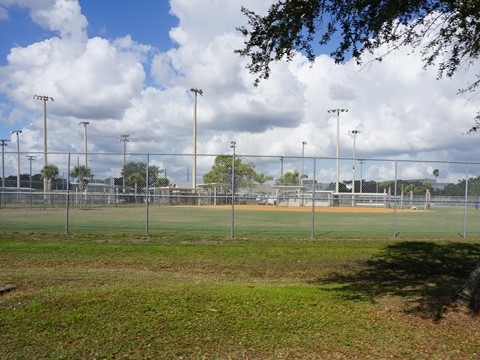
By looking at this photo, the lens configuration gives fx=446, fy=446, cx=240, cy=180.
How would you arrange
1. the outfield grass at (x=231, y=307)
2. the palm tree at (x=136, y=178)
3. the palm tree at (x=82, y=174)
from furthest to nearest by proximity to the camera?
the palm tree at (x=82, y=174), the palm tree at (x=136, y=178), the outfield grass at (x=231, y=307)

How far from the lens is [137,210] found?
71.3 ft

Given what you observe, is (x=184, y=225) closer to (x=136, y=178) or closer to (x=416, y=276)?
(x=136, y=178)

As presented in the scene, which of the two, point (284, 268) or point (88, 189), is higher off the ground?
point (88, 189)

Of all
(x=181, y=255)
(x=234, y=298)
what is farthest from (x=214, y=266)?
(x=234, y=298)

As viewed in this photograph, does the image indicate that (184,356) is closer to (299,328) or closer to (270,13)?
(299,328)

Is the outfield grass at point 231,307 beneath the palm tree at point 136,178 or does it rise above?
beneath

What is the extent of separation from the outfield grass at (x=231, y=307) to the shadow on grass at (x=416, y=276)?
3 centimetres

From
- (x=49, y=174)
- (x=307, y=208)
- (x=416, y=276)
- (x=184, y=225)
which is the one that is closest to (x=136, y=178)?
(x=184, y=225)

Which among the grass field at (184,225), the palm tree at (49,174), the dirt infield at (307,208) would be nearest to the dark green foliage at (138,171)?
the grass field at (184,225)

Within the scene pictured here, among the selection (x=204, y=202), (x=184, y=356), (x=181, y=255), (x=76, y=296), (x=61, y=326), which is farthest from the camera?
(x=204, y=202)

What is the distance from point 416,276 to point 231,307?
5479 millimetres

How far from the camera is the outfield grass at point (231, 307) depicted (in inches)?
194

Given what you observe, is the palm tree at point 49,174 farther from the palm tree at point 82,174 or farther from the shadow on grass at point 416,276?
the shadow on grass at point 416,276

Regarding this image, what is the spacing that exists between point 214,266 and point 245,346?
5589mm
